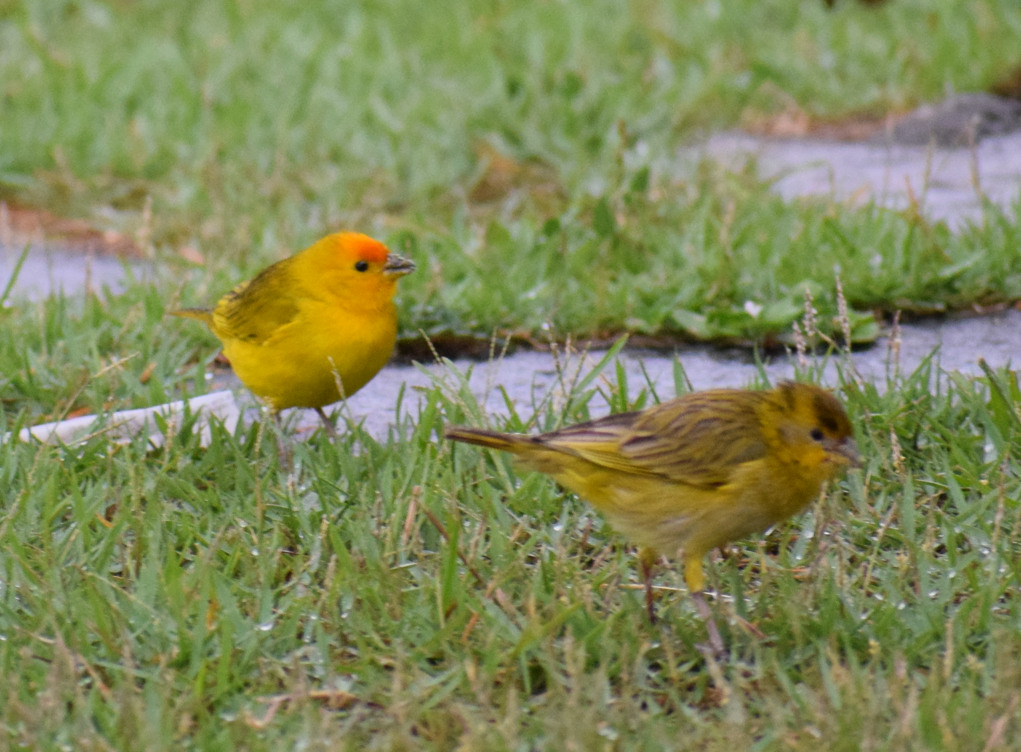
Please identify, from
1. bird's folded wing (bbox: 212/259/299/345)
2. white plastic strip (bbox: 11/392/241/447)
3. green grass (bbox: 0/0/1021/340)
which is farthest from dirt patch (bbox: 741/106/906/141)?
white plastic strip (bbox: 11/392/241/447)

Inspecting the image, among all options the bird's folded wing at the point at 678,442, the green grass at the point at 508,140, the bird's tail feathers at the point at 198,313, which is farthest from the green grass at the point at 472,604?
the green grass at the point at 508,140

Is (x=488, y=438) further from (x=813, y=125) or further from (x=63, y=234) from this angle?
(x=813, y=125)

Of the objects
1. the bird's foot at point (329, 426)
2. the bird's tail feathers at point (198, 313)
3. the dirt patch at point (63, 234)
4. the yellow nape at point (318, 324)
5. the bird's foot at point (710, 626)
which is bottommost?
the dirt patch at point (63, 234)

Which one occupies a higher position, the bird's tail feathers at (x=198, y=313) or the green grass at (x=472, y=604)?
the bird's tail feathers at (x=198, y=313)

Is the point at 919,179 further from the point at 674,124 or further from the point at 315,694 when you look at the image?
the point at 315,694

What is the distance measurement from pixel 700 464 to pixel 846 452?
336 mm

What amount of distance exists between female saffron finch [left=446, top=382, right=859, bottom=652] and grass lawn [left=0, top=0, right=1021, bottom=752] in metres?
0.13

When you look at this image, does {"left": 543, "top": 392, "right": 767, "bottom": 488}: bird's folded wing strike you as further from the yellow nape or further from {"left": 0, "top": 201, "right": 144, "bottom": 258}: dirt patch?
{"left": 0, "top": 201, "right": 144, "bottom": 258}: dirt patch

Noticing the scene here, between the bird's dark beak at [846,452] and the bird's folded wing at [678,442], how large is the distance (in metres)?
0.16

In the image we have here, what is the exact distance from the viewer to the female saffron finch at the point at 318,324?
14.0 ft

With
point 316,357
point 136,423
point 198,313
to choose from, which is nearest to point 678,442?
point 316,357

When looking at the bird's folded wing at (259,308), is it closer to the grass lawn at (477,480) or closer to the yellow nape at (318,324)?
the yellow nape at (318,324)

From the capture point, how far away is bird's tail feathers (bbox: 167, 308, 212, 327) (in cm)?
482

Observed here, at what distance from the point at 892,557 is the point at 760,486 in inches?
21.8
